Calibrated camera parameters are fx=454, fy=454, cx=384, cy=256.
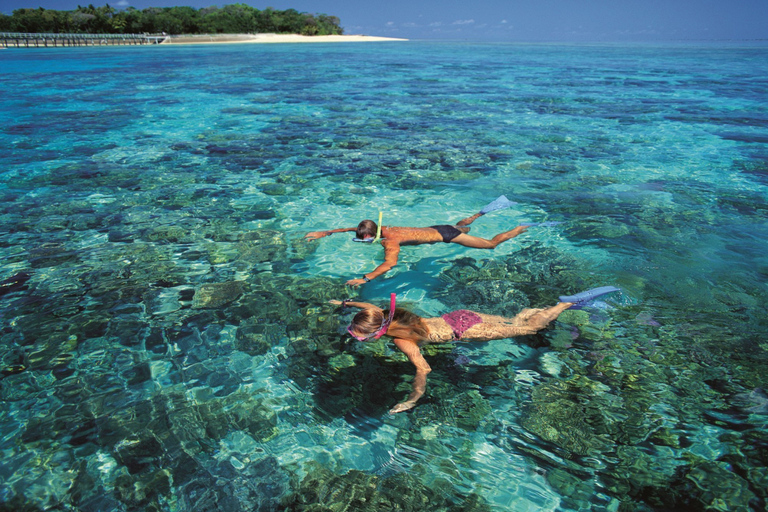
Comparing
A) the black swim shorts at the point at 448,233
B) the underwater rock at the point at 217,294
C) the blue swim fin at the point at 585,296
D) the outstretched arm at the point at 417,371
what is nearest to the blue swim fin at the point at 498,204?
the black swim shorts at the point at 448,233

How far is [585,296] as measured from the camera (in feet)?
17.6

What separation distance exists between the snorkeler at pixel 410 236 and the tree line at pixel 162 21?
97.7 m

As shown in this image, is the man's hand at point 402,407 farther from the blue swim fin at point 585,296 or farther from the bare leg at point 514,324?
the blue swim fin at point 585,296

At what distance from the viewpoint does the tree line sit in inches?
3130

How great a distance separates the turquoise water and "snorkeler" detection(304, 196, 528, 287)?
0.18 m

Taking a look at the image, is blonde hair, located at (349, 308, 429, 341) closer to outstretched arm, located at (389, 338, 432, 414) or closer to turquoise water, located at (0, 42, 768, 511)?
outstretched arm, located at (389, 338, 432, 414)

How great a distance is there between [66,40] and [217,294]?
7736 centimetres

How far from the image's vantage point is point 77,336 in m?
4.97

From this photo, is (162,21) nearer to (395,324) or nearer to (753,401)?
(395,324)

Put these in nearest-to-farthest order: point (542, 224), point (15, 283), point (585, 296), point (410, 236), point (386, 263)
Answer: point (585, 296) → point (15, 283) → point (386, 263) → point (410, 236) → point (542, 224)

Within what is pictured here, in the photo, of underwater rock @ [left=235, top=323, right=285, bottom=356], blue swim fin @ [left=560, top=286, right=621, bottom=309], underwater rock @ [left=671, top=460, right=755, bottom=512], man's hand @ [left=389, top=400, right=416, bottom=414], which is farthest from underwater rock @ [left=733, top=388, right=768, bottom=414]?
underwater rock @ [left=235, top=323, right=285, bottom=356]

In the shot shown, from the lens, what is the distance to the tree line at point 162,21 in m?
79.5

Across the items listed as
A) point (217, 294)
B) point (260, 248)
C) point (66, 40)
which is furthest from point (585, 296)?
point (66, 40)

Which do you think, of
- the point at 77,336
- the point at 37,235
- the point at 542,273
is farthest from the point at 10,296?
the point at 542,273
